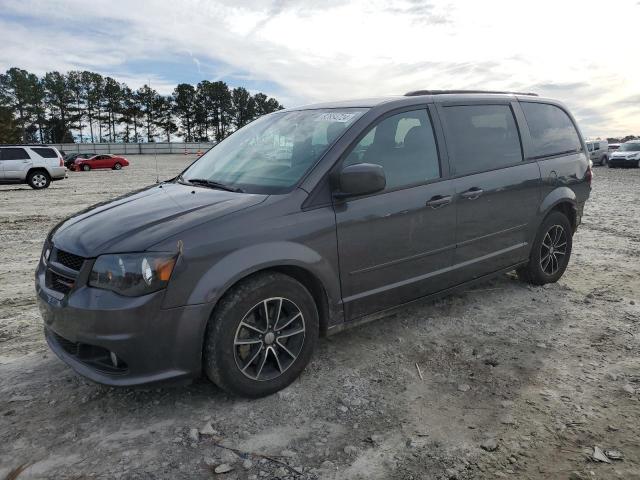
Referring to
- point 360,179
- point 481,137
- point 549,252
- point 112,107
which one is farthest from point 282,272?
point 112,107

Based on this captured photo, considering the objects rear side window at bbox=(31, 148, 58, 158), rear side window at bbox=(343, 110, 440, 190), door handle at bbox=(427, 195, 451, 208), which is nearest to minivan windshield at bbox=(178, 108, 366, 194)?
rear side window at bbox=(343, 110, 440, 190)

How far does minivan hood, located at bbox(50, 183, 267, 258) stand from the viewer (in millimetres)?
2760

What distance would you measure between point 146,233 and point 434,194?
2.10m

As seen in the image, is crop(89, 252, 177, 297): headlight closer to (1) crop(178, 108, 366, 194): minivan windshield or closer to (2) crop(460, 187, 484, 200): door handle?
(1) crop(178, 108, 366, 194): minivan windshield

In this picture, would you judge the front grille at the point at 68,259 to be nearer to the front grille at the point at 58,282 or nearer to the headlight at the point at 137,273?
the front grille at the point at 58,282

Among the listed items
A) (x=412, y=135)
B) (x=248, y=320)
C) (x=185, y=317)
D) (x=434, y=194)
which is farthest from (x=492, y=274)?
(x=185, y=317)

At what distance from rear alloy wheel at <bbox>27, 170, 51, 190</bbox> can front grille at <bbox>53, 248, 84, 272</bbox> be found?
1813cm

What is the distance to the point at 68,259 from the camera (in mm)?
2902

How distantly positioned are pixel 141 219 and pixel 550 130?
4068 mm

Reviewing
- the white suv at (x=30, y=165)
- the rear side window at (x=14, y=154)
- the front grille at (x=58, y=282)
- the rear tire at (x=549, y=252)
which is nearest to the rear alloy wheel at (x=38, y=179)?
the white suv at (x=30, y=165)

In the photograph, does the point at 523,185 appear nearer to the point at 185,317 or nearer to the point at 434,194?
the point at 434,194

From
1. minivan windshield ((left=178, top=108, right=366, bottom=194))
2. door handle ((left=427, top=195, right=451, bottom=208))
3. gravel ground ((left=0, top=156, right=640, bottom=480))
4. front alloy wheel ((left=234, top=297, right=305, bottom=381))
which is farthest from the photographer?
door handle ((left=427, top=195, right=451, bottom=208))

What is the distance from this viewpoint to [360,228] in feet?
11.0

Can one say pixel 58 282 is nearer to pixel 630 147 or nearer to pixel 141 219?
pixel 141 219
